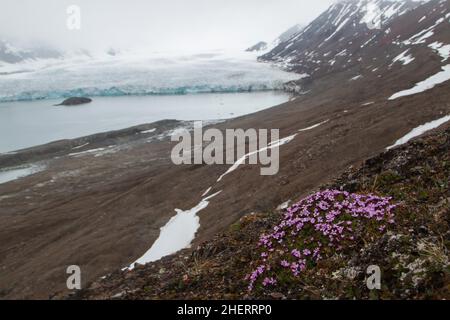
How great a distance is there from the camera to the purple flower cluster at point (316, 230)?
33.3 ft

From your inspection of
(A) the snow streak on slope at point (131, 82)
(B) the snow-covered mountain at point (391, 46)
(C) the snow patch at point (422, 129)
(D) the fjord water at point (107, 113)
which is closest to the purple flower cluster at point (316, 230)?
(C) the snow patch at point (422, 129)

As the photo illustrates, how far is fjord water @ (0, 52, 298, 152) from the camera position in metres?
106

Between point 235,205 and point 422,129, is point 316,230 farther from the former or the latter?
point 422,129

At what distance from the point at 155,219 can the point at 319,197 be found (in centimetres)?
2242

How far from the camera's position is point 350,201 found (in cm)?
1182

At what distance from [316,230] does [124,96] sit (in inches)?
6390

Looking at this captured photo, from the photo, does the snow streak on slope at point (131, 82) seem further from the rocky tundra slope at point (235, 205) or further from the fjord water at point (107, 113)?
the rocky tundra slope at point (235, 205)

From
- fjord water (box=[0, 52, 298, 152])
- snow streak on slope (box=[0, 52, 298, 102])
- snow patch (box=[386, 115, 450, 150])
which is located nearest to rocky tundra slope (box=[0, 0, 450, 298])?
snow patch (box=[386, 115, 450, 150])

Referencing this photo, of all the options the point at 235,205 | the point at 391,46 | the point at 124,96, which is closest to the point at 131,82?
the point at 124,96

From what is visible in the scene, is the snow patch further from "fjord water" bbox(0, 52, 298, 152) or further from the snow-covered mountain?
"fjord water" bbox(0, 52, 298, 152)

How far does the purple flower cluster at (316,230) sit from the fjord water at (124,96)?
85953 millimetres

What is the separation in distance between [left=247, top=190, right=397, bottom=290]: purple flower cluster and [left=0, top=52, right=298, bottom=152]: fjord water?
86.0 meters

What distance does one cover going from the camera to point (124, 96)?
16512 centimetres
